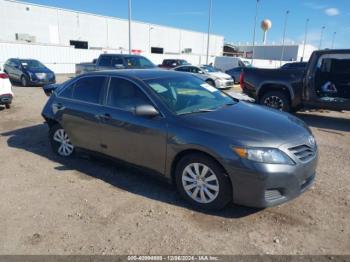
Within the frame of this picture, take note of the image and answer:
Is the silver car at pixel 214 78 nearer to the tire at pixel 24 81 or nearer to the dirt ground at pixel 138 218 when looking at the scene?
the tire at pixel 24 81

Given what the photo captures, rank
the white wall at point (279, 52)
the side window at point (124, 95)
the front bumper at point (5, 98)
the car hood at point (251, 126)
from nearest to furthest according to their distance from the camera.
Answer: the car hood at point (251, 126), the side window at point (124, 95), the front bumper at point (5, 98), the white wall at point (279, 52)

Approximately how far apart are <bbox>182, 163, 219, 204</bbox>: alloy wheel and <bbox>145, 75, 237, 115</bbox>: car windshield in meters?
0.75

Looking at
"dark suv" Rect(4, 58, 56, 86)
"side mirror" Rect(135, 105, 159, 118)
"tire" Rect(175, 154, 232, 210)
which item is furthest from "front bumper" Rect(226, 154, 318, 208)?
"dark suv" Rect(4, 58, 56, 86)

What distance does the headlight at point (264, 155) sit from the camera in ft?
10.5

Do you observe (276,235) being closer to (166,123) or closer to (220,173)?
(220,173)

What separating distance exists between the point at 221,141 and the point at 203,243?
1067mm

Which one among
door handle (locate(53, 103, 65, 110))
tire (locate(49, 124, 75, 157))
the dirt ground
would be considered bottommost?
the dirt ground

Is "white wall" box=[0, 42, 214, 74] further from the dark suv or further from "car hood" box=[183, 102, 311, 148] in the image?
"car hood" box=[183, 102, 311, 148]

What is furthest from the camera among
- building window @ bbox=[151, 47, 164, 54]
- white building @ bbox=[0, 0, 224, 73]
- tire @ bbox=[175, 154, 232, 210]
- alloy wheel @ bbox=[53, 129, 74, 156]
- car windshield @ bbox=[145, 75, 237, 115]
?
building window @ bbox=[151, 47, 164, 54]

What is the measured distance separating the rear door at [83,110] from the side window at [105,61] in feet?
28.8

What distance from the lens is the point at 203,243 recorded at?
306 cm

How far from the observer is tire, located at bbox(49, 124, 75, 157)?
17.7 feet

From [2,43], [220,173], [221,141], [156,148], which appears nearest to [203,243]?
[220,173]

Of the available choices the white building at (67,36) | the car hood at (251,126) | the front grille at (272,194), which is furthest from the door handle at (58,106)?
the white building at (67,36)
